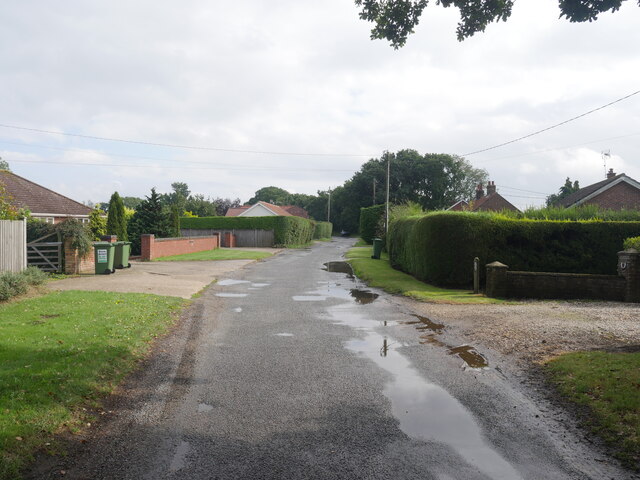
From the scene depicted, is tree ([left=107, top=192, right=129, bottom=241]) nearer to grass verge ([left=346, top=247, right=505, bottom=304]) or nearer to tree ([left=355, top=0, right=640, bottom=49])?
grass verge ([left=346, top=247, right=505, bottom=304])

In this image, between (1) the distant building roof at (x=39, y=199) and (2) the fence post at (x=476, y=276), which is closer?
(2) the fence post at (x=476, y=276)

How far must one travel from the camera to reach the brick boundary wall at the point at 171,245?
27.2m

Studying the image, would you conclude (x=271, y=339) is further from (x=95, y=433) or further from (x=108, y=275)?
(x=108, y=275)

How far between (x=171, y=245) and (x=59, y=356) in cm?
2511

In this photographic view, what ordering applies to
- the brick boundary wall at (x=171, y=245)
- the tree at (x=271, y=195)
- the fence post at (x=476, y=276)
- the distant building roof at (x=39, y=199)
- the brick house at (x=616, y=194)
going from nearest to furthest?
the fence post at (x=476, y=276), the brick boundary wall at (x=171, y=245), the distant building roof at (x=39, y=199), the brick house at (x=616, y=194), the tree at (x=271, y=195)

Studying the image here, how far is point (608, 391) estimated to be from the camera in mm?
5449

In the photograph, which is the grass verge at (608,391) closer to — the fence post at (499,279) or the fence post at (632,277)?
the fence post at (499,279)

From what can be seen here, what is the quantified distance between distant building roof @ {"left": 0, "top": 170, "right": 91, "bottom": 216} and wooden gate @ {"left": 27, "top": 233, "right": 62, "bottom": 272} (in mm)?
12789

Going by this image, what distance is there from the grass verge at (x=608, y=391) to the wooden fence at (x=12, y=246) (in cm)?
1341

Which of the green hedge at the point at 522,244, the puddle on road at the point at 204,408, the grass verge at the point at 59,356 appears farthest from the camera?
the green hedge at the point at 522,244

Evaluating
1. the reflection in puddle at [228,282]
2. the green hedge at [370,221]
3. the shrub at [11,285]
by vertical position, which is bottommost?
the reflection in puddle at [228,282]

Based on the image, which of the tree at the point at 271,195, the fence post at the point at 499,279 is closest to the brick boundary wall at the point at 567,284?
the fence post at the point at 499,279

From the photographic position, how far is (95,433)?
15.1 feet

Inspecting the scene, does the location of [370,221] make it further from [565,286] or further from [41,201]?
[565,286]
